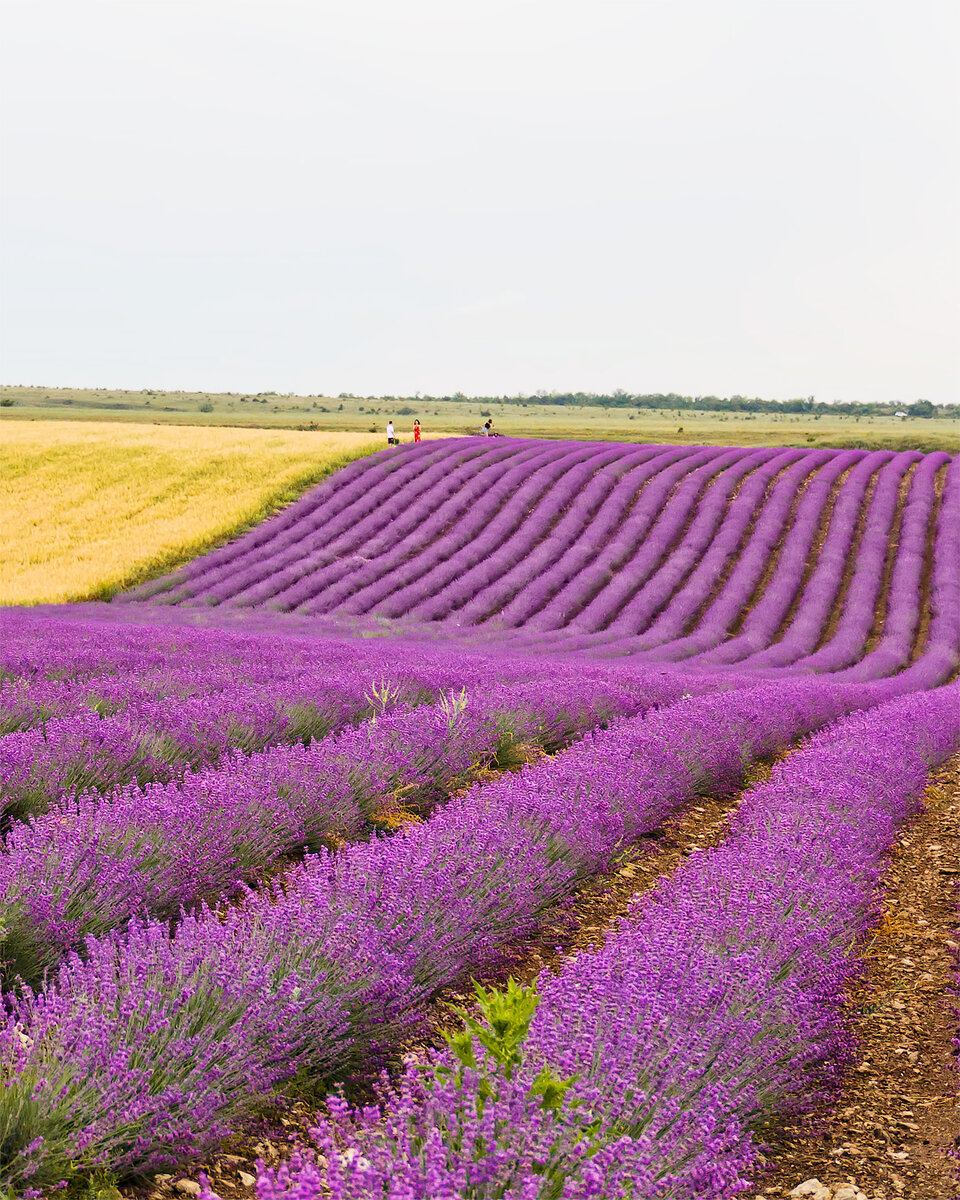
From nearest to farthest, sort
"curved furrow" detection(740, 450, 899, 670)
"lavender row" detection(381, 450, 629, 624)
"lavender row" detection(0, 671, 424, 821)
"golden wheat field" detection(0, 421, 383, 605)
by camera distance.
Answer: "lavender row" detection(0, 671, 424, 821), "curved furrow" detection(740, 450, 899, 670), "lavender row" detection(381, 450, 629, 624), "golden wheat field" detection(0, 421, 383, 605)

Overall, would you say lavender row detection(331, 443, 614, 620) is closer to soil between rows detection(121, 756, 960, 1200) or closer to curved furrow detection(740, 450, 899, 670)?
curved furrow detection(740, 450, 899, 670)

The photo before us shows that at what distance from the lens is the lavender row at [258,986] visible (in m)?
2.47

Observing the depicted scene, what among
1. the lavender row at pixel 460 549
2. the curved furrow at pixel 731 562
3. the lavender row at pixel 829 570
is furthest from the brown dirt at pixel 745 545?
the lavender row at pixel 460 549

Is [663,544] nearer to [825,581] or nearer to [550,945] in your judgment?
[825,581]

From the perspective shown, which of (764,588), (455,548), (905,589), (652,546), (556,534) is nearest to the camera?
(905,589)

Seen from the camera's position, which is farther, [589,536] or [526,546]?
[589,536]

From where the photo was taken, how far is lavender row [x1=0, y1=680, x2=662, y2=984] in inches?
141

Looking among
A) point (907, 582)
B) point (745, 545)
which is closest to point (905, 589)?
point (907, 582)

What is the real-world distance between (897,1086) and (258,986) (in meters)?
2.26

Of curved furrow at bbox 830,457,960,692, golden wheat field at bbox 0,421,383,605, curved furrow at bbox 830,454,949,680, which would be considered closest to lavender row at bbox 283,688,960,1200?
curved furrow at bbox 830,457,960,692

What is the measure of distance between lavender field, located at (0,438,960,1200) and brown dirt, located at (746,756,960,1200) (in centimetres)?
11

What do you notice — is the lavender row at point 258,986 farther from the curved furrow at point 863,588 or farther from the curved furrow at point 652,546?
the curved furrow at point 652,546

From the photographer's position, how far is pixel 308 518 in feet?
83.8

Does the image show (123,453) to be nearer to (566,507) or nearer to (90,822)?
(566,507)
